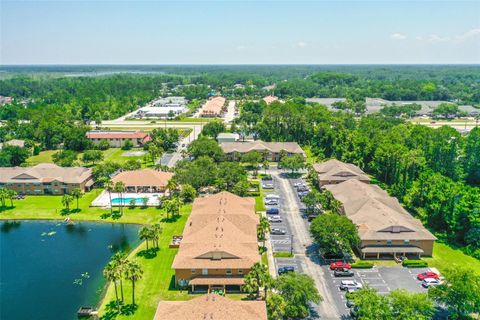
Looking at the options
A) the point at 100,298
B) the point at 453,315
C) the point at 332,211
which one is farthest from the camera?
the point at 332,211

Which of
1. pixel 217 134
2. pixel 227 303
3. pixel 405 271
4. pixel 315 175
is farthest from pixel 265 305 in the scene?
pixel 217 134

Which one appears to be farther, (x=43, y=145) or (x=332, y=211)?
(x=43, y=145)

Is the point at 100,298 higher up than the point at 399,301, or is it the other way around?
the point at 399,301

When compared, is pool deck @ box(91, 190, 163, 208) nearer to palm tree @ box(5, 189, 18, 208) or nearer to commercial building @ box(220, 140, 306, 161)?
palm tree @ box(5, 189, 18, 208)

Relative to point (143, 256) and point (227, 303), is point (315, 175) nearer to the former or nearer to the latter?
point (143, 256)

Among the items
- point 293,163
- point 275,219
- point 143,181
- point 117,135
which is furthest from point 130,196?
point 117,135

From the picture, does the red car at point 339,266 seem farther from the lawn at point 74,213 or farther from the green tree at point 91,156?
the green tree at point 91,156

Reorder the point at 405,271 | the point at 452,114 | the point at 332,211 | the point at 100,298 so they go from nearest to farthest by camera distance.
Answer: the point at 100,298, the point at 405,271, the point at 332,211, the point at 452,114

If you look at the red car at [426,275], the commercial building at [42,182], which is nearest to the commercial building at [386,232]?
the red car at [426,275]
